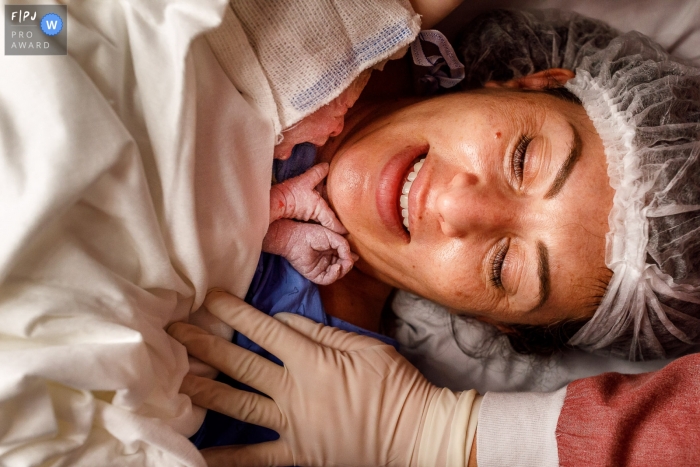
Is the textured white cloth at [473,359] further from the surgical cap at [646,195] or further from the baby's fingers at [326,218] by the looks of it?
the baby's fingers at [326,218]

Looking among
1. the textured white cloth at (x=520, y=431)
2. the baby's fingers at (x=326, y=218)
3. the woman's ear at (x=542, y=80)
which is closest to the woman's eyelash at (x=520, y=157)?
the woman's ear at (x=542, y=80)

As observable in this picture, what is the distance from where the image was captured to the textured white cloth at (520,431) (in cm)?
138

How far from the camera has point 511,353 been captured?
6.28 feet

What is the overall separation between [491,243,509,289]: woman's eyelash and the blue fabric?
1.79 ft

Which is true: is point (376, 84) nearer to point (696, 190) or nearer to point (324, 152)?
point (324, 152)

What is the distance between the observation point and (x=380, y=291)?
1.85 meters

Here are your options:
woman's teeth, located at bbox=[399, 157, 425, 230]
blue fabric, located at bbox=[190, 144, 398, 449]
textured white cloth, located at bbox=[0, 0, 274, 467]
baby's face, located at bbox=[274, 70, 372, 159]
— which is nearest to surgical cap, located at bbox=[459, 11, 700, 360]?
woman's teeth, located at bbox=[399, 157, 425, 230]

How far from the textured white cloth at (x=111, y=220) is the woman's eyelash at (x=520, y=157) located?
2.13 ft

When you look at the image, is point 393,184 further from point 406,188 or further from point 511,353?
point 511,353

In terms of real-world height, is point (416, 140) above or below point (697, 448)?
above

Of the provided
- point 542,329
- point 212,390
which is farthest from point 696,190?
point 212,390

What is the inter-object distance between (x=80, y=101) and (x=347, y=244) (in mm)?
780

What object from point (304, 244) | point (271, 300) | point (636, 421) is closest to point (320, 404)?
point (271, 300)

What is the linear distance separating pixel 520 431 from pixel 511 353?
1.75 ft
